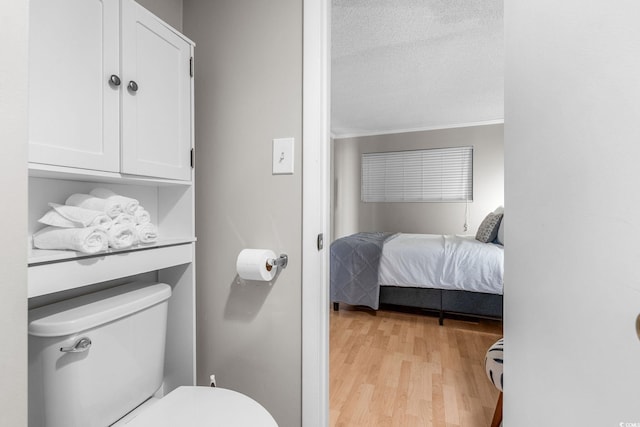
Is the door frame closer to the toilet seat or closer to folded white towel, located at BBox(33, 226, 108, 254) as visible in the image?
the toilet seat

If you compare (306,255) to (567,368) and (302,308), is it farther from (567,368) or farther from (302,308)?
(567,368)

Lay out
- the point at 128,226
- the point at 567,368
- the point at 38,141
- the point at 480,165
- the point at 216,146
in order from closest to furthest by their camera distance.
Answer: the point at 567,368
the point at 38,141
the point at 128,226
the point at 216,146
the point at 480,165

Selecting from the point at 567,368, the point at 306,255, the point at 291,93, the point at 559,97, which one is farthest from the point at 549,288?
the point at 291,93

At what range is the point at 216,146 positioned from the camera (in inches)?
51.6

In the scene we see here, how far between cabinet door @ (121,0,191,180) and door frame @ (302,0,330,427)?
1.57ft

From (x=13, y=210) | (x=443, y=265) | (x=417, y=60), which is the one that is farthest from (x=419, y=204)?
(x=13, y=210)

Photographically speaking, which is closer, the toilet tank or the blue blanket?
the toilet tank

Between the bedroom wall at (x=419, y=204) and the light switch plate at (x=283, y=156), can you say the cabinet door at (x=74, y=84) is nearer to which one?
the light switch plate at (x=283, y=156)

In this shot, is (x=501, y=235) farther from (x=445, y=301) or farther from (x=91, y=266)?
(x=91, y=266)

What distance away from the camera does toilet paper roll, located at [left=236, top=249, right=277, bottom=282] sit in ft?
3.72

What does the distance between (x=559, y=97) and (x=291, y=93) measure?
94cm

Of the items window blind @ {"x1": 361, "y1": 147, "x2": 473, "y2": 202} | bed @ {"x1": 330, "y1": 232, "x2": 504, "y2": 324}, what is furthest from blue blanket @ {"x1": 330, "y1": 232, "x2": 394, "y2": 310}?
window blind @ {"x1": 361, "y1": 147, "x2": 473, "y2": 202}

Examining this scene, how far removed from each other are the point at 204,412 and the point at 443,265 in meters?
2.47

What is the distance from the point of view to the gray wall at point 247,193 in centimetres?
120
